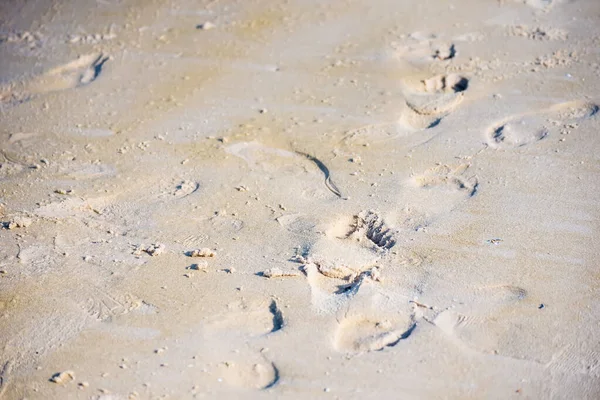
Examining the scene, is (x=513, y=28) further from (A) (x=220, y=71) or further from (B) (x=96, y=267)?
(B) (x=96, y=267)

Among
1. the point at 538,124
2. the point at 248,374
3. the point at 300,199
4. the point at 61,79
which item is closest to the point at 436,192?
the point at 300,199

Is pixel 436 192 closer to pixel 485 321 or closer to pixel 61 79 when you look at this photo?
pixel 485 321

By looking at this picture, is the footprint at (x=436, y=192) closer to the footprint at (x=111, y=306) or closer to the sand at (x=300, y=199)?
the sand at (x=300, y=199)

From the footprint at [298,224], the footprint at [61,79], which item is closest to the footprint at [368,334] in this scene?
the footprint at [298,224]

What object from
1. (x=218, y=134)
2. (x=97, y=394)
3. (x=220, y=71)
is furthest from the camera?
(x=220, y=71)

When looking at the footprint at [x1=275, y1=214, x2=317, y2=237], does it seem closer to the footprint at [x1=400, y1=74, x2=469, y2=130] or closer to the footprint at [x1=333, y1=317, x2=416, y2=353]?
the footprint at [x1=333, y1=317, x2=416, y2=353]

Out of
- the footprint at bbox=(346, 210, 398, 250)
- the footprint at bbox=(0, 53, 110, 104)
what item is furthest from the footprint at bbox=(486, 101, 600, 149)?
the footprint at bbox=(0, 53, 110, 104)

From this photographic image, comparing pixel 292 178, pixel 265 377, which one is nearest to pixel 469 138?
pixel 292 178

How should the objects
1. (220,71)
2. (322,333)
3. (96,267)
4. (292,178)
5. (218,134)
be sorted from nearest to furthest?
(322,333)
(96,267)
(292,178)
(218,134)
(220,71)
